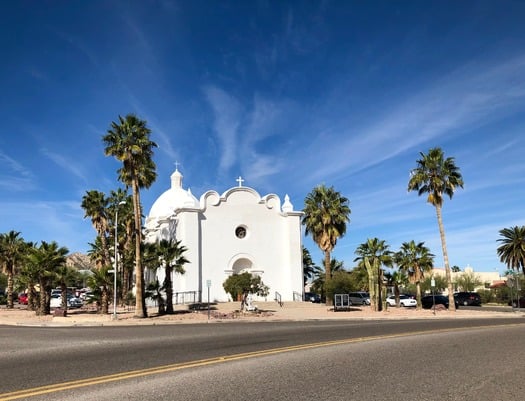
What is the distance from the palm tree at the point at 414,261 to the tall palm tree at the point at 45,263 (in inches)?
1206

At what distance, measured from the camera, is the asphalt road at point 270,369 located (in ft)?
24.0

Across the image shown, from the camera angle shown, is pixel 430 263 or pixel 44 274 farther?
pixel 430 263

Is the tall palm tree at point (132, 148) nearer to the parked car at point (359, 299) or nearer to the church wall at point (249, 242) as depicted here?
the church wall at point (249, 242)

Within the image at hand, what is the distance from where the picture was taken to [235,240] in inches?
1975

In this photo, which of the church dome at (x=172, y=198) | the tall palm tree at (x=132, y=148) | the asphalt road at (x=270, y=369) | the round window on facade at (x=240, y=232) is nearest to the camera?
the asphalt road at (x=270, y=369)

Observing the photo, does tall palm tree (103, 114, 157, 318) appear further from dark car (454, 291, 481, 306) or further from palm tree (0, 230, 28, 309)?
dark car (454, 291, 481, 306)

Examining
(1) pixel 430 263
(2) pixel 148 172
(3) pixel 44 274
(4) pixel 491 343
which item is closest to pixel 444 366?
(4) pixel 491 343

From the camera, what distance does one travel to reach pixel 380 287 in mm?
38219

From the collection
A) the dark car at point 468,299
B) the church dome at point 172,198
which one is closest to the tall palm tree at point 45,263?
the church dome at point 172,198

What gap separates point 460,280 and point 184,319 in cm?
7365

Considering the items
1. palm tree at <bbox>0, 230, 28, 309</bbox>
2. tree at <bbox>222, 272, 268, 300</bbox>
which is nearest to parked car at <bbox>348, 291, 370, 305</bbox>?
tree at <bbox>222, 272, 268, 300</bbox>

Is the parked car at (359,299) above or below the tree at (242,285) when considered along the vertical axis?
below

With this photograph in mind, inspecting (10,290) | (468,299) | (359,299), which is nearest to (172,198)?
(10,290)

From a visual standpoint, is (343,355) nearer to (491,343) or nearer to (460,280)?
(491,343)
